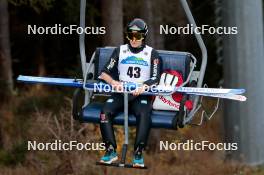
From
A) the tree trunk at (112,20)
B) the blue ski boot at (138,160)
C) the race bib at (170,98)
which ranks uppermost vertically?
the tree trunk at (112,20)

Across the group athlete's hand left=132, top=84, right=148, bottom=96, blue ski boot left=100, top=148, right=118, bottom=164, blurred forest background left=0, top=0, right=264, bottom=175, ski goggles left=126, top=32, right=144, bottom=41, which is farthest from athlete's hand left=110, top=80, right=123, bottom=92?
blurred forest background left=0, top=0, right=264, bottom=175

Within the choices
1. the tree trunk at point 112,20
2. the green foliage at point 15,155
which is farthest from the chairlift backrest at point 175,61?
the green foliage at point 15,155

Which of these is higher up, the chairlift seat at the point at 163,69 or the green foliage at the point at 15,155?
the chairlift seat at the point at 163,69

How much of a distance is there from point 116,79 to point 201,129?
28.3 ft

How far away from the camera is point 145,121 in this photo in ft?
23.0

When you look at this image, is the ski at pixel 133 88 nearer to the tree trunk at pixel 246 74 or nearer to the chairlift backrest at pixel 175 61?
the chairlift backrest at pixel 175 61

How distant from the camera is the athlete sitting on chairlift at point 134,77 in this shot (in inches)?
274

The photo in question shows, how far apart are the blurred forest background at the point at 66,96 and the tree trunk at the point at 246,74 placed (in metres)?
0.24

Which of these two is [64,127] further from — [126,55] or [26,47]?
[26,47]

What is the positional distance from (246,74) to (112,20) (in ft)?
8.40

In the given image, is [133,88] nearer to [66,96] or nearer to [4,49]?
[66,96]

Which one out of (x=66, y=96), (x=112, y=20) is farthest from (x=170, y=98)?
(x=66, y=96)

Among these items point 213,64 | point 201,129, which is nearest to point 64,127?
point 201,129

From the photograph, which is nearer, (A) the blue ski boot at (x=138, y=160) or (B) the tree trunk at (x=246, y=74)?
(A) the blue ski boot at (x=138, y=160)
